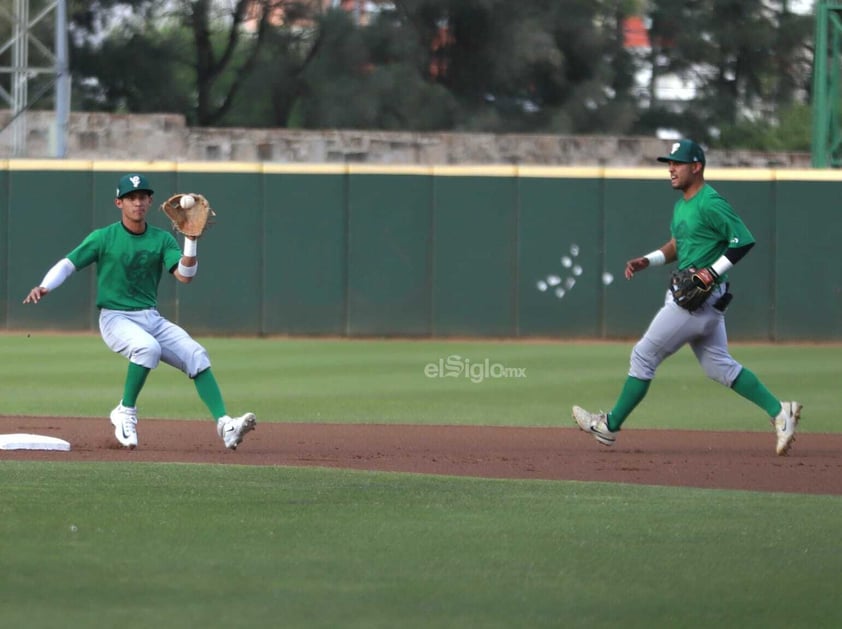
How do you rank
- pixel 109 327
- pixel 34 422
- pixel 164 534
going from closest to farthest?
pixel 164 534, pixel 109 327, pixel 34 422

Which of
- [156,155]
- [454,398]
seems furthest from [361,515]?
[156,155]

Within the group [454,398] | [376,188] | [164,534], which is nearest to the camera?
[164,534]

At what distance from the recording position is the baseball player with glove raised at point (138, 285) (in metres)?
8.44

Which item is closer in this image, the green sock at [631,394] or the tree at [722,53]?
the green sock at [631,394]

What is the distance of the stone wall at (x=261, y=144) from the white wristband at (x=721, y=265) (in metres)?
14.9

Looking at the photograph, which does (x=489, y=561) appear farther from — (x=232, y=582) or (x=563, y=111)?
(x=563, y=111)

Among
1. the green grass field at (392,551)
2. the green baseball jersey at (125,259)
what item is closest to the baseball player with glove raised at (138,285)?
the green baseball jersey at (125,259)

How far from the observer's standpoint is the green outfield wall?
17.9m

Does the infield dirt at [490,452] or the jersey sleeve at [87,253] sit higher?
the jersey sleeve at [87,253]

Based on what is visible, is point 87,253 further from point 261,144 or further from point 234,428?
point 261,144

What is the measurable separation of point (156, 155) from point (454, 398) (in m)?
11.7

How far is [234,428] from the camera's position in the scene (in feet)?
27.0

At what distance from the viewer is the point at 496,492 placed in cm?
689

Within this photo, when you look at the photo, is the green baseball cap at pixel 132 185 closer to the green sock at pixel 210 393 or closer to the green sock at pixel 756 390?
the green sock at pixel 210 393
